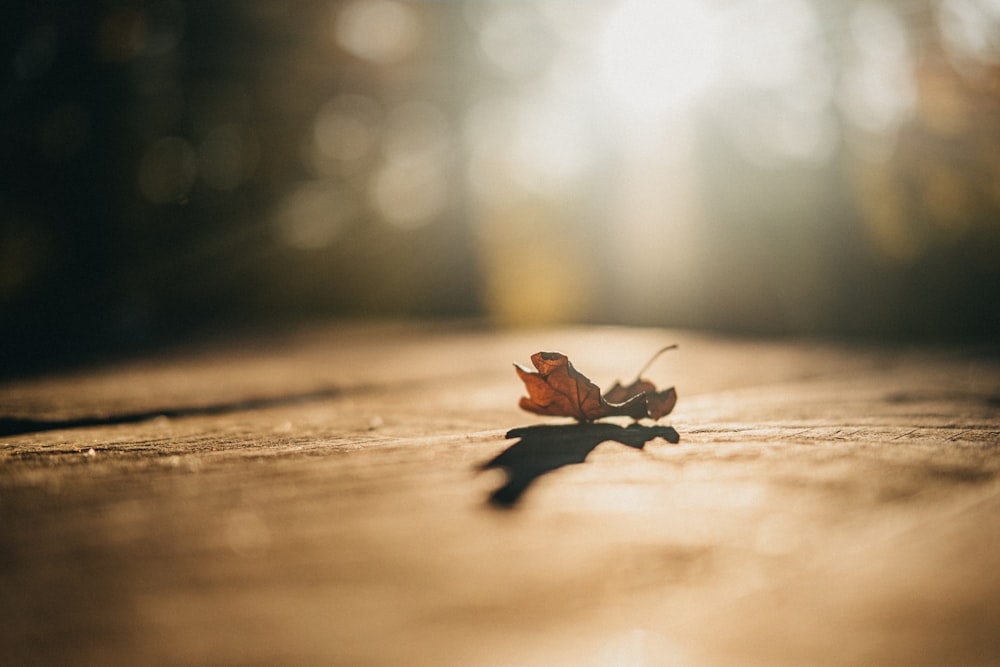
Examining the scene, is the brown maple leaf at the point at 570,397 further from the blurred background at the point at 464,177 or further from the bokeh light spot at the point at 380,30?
the bokeh light spot at the point at 380,30

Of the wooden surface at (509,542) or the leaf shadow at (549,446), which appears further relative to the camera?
the leaf shadow at (549,446)

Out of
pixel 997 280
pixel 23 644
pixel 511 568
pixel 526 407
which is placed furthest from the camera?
pixel 997 280

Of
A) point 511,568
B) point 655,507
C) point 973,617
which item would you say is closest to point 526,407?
point 655,507

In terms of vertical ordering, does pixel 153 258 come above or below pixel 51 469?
above

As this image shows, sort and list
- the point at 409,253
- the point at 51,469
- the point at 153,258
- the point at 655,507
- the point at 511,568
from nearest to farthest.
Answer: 1. the point at 511,568
2. the point at 655,507
3. the point at 51,469
4. the point at 153,258
5. the point at 409,253

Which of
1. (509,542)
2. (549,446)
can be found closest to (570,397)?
(549,446)

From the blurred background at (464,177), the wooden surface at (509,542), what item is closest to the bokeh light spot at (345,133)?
the blurred background at (464,177)

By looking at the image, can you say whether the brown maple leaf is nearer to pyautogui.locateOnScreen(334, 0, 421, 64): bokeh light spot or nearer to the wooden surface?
the wooden surface

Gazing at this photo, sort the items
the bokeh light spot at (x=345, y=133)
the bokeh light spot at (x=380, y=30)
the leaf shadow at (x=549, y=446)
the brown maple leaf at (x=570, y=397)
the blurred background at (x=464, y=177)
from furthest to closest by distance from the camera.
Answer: the bokeh light spot at (x=345, y=133) < the bokeh light spot at (x=380, y=30) < the blurred background at (x=464, y=177) < the brown maple leaf at (x=570, y=397) < the leaf shadow at (x=549, y=446)

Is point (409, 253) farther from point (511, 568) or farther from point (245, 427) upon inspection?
point (511, 568)
